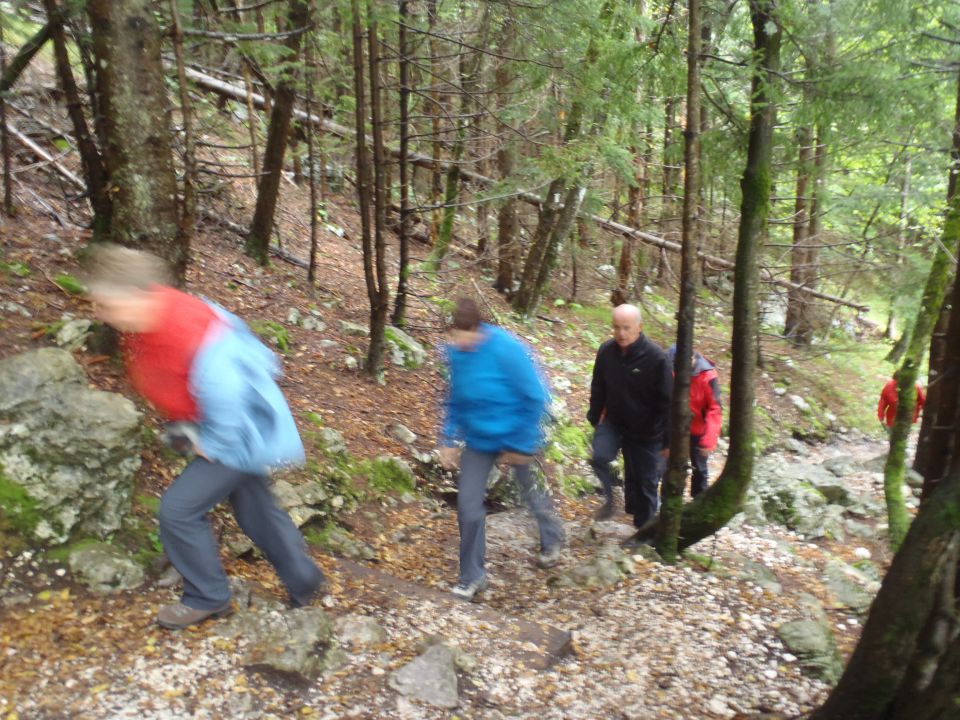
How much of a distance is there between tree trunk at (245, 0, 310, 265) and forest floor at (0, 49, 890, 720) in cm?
34

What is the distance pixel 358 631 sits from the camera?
13.4 feet

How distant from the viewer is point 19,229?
7016mm

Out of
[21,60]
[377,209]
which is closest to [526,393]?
[377,209]

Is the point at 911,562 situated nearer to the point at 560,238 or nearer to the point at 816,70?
the point at 816,70

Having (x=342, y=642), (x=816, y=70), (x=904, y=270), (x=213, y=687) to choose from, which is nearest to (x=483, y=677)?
(x=342, y=642)

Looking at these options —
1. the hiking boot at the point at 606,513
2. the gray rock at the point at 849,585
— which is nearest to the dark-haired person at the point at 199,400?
the hiking boot at the point at 606,513

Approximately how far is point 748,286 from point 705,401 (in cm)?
145

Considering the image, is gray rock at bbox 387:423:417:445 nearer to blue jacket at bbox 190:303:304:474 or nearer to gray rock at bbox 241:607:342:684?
gray rock at bbox 241:607:342:684

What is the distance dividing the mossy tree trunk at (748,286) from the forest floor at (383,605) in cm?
51

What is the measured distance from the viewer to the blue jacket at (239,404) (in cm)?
336

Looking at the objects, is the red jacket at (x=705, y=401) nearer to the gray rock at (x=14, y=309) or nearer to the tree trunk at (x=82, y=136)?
the tree trunk at (x=82, y=136)

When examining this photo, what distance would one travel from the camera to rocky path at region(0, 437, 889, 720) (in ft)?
11.0

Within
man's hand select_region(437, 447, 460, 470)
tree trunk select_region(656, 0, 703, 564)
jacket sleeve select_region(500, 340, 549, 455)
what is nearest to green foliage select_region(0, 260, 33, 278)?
man's hand select_region(437, 447, 460, 470)

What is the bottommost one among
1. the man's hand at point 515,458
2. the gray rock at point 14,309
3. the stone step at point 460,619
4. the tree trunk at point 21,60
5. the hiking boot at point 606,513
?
the hiking boot at point 606,513
